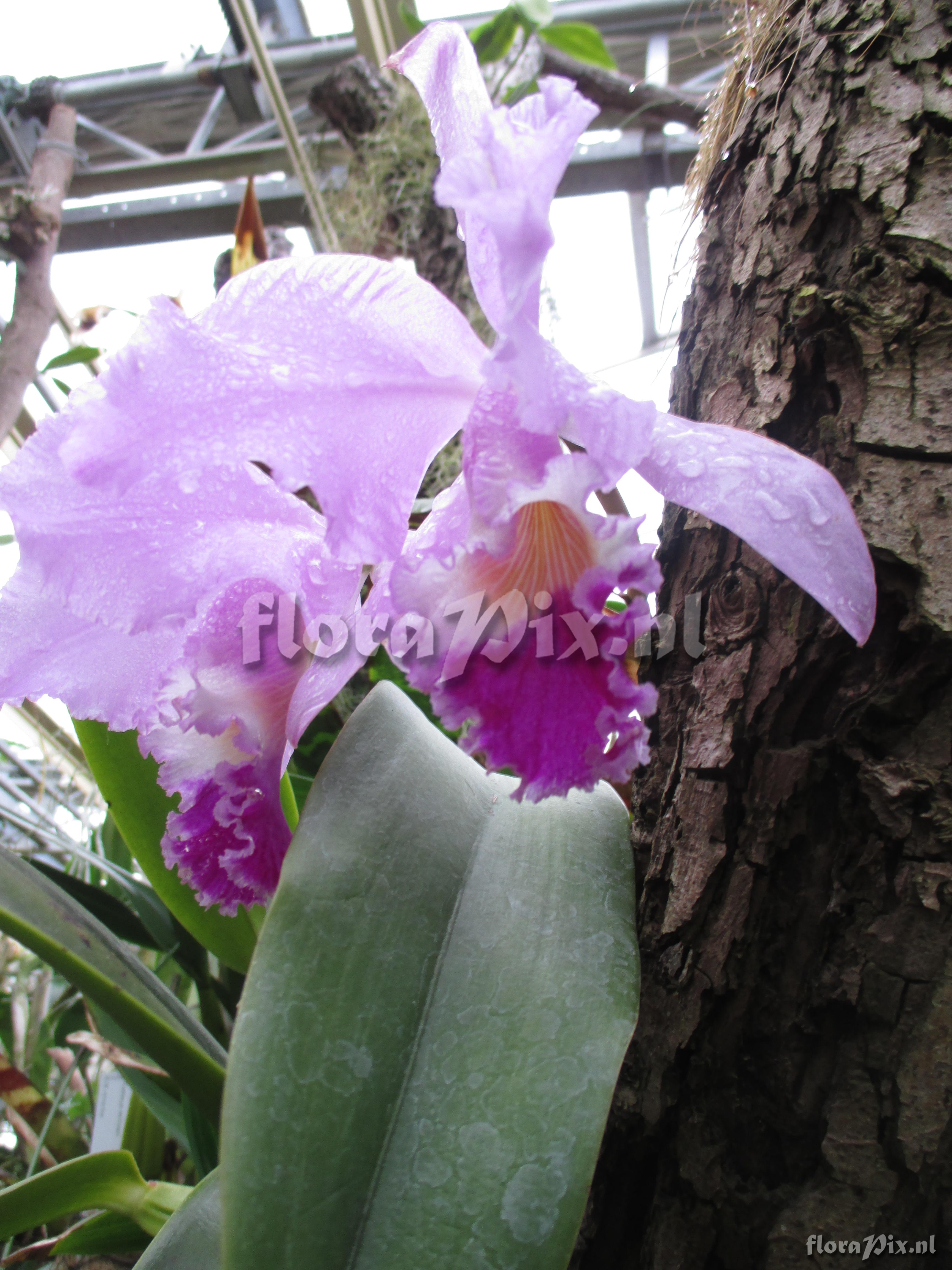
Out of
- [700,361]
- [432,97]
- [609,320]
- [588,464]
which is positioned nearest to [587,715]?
[588,464]

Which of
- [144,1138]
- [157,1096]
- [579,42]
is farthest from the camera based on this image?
[579,42]

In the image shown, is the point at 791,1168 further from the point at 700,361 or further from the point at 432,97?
the point at 432,97

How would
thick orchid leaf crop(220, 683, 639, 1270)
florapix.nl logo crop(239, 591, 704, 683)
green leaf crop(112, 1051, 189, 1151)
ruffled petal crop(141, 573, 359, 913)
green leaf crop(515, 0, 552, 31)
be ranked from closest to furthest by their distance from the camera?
thick orchid leaf crop(220, 683, 639, 1270) → florapix.nl logo crop(239, 591, 704, 683) → ruffled petal crop(141, 573, 359, 913) → green leaf crop(112, 1051, 189, 1151) → green leaf crop(515, 0, 552, 31)

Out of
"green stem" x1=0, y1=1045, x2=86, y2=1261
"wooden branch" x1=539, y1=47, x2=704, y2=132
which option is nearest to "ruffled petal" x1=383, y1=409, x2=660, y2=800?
"green stem" x1=0, y1=1045, x2=86, y2=1261

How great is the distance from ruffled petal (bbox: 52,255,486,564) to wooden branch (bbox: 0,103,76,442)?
2028 millimetres

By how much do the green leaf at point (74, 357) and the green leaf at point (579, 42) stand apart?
147 cm

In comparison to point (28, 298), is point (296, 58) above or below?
above

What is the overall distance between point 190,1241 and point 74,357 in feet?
5.45

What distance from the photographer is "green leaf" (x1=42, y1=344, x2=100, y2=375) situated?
1.74 meters

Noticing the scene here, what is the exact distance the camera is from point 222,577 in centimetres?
71

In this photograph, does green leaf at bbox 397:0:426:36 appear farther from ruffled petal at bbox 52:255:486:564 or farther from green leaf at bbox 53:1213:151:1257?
green leaf at bbox 53:1213:151:1257

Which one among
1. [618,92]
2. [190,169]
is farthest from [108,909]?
[190,169]

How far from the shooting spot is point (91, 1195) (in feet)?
2.78

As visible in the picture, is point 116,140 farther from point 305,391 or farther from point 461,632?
point 461,632
